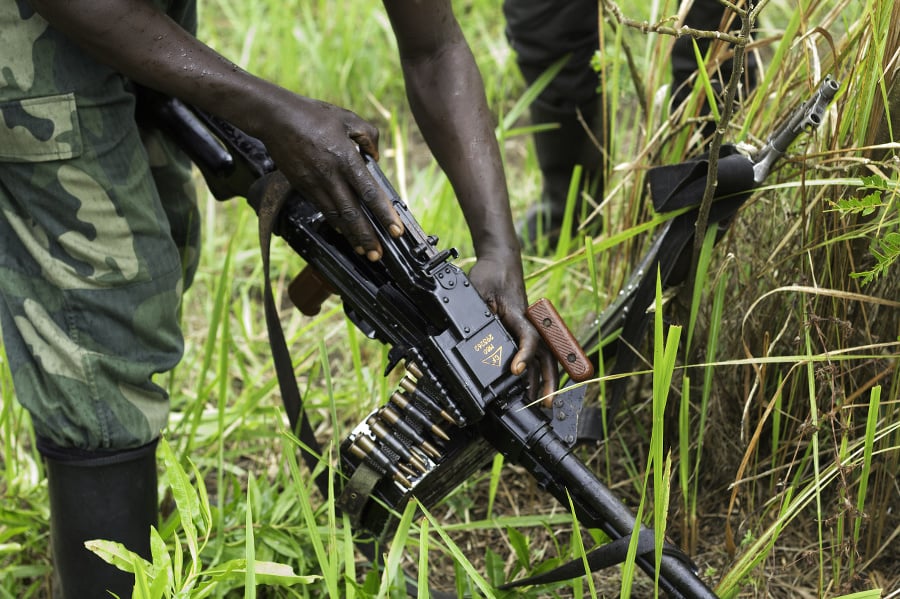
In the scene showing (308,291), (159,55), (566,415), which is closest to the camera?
(159,55)

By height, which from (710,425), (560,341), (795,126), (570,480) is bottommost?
(710,425)

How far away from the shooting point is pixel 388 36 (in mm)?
4430

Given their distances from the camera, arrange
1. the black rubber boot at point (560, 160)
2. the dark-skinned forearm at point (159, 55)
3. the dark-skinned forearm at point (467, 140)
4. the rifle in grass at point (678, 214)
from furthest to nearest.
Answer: the black rubber boot at point (560, 160), the dark-skinned forearm at point (467, 140), the rifle in grass at point (678, 214), the dark-skinned forearm at point (159, 55)

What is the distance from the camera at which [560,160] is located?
304 cm

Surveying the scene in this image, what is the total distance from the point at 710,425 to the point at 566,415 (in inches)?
21.6

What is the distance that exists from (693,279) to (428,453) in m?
0.63

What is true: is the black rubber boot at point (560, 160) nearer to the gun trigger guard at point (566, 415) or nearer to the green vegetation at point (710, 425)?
the green vegetation at point (710, 425)

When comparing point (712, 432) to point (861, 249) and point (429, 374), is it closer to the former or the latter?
point (861, 249)

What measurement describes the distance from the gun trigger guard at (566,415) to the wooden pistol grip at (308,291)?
555mm

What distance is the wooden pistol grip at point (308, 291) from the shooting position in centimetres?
196

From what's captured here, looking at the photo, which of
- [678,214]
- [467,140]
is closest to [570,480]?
[678,214]

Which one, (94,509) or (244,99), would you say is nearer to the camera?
(244,99)

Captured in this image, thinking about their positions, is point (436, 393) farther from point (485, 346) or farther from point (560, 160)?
point (560, 160)

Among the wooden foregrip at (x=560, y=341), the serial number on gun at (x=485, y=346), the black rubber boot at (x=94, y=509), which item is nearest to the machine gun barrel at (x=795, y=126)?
the wooden foregrip at (x=560, y=341)
